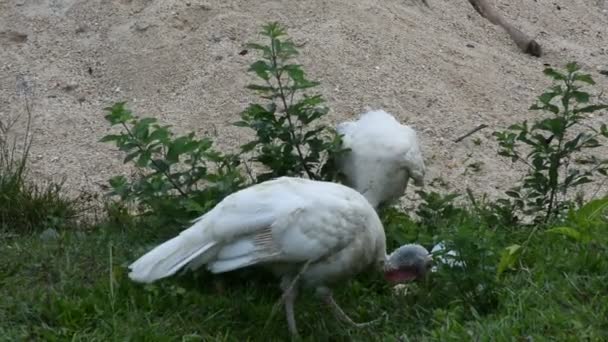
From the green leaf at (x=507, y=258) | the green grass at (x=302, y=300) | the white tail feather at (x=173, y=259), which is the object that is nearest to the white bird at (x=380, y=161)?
the green grass at (x=302, y=300)

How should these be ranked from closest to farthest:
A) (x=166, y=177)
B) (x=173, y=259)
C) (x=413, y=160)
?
(x=173, y=259)
(x=166, y=177)
(x=413, y=160)

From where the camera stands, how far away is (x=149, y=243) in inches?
217

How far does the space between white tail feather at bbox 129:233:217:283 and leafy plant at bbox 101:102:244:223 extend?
51 centimetres

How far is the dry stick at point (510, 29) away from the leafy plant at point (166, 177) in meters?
3.59

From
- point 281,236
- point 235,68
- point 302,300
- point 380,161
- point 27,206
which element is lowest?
point 302,300

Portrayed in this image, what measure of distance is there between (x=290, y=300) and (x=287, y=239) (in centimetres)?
32

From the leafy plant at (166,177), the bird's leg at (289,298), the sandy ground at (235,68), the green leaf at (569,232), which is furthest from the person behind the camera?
the sandy ground at (235,68)

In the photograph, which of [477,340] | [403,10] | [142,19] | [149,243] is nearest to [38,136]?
[142,19]

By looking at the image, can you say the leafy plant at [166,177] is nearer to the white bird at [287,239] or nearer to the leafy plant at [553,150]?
the white bird at [287,239]

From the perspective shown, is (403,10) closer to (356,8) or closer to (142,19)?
(356,8)

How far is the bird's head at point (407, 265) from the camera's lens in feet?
16.6

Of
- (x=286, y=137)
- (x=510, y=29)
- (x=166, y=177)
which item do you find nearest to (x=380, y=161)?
(x=286, y=137)

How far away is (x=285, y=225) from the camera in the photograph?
181 inches

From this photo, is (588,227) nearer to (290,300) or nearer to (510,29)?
(290,300)
